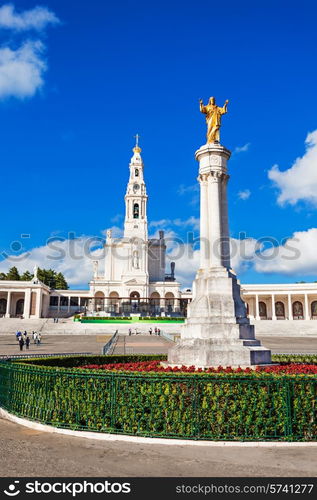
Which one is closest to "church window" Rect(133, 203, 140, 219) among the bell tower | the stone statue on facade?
the bell tower

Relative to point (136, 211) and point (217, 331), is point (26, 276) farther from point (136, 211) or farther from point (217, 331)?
point (217, 331)

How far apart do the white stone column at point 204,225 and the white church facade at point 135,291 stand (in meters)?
60.3

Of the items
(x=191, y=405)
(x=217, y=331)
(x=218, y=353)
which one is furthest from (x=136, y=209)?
(x=191, y=405)

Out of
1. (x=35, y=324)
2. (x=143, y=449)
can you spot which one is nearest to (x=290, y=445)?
(x=143, y=449)

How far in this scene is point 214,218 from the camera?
14.7 meters

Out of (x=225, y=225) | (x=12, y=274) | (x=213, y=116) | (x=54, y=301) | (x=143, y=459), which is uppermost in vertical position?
(x=12, y=274)

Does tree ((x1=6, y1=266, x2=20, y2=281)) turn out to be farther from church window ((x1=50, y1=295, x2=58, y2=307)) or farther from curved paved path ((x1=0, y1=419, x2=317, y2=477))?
curved paved path ((x1=0, y1=419, x2=317, y2=477))

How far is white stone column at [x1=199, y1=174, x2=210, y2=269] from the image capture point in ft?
48.2

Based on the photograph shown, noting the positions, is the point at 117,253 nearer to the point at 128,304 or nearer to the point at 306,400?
the point at 128,304

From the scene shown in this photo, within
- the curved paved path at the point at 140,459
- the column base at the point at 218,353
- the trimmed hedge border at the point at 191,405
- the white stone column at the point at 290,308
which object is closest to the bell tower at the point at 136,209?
the white stone column at the point at 290,308

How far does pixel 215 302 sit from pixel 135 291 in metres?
68.0

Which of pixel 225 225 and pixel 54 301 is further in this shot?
pixel 54 301

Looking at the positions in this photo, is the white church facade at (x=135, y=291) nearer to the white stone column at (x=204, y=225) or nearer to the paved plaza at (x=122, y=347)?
the paved plaza at (x=122, y=347)

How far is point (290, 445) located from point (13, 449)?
488cm
